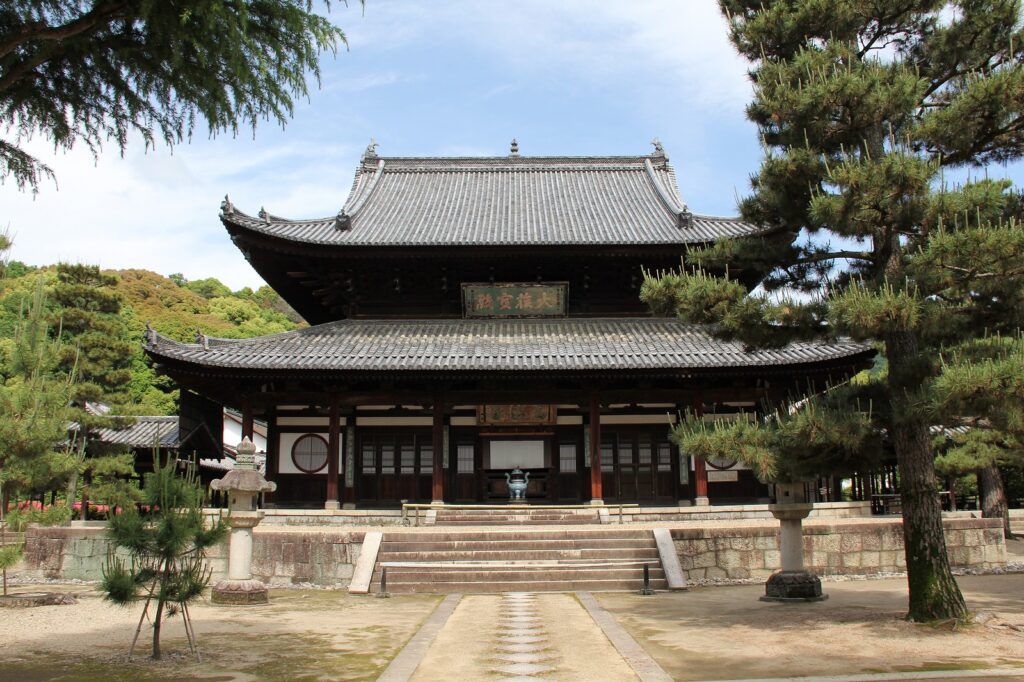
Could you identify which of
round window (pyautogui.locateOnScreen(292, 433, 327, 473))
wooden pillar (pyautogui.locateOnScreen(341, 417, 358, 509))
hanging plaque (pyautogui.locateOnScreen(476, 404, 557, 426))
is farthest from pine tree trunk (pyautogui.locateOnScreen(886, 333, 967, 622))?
round window (pyautogui.locateOnScreen(292, 433, 327, 473))

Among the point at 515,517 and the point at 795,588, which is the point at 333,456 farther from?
the point at 795,588

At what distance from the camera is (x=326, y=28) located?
Result: 6000 mm

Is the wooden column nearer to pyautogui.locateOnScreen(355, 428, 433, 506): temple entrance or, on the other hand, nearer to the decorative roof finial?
pyautogui.locateOnScreen(355, 428, 433, 506): temple entrance

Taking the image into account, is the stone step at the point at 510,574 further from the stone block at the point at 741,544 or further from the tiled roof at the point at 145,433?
the tiled roof at the point at 145,433

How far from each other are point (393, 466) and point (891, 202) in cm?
1636

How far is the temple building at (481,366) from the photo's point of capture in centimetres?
1962

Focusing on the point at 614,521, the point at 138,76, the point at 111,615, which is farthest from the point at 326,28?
the point at 614,521

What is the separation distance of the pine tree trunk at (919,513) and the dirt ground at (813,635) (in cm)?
32

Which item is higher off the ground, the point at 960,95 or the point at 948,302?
the point at 960,95

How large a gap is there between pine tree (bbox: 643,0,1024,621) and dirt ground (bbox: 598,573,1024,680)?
0.81m

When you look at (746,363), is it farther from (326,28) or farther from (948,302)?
(326,28)

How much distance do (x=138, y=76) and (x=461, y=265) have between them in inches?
646

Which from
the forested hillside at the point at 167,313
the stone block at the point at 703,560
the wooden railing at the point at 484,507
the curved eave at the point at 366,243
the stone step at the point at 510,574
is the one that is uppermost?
the forested hillside at the point at 167,313

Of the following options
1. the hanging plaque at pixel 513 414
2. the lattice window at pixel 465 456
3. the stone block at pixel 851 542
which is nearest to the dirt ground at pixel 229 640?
the stone block at pixel 851 542
